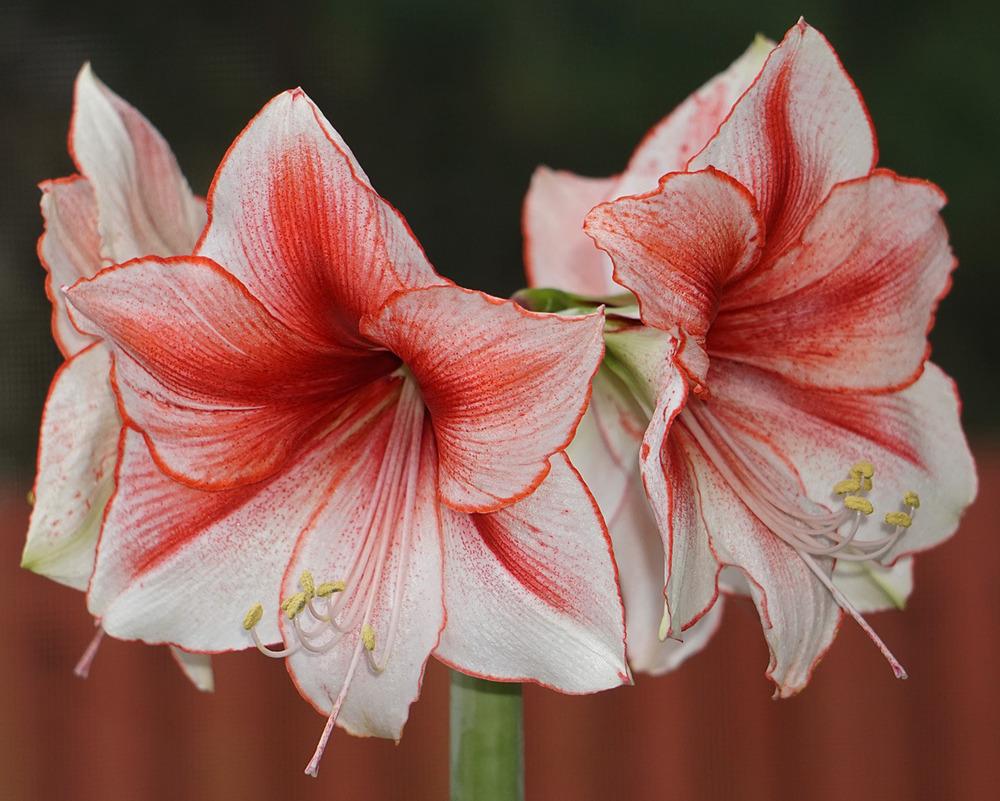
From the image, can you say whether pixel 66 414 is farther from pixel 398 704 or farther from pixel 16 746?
pixel 16 746

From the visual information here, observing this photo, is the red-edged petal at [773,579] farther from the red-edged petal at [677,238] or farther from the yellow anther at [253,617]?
the yellow anther at [253,617]

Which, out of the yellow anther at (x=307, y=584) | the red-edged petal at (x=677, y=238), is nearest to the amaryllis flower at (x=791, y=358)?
the red-edged petal at (x=677, y=238)

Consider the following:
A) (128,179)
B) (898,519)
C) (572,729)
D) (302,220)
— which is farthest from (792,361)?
(572,729)

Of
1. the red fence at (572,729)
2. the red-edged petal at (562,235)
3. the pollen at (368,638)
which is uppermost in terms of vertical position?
the red-edged petal at (562,235)

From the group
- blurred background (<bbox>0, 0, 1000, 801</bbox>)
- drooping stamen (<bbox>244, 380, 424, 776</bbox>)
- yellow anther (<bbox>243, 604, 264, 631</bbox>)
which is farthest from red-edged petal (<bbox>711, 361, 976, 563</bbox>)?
blurred background (<bbox>0, 0, 1000, 801</bbox>)

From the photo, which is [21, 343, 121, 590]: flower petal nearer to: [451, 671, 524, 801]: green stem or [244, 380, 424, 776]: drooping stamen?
[244, 380, 424, 776]: drooping stamen

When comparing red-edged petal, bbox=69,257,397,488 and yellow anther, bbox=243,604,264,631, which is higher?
red-edged petal, bbox=69,257,397,488

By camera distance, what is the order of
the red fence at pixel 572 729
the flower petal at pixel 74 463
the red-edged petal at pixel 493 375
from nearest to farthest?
the red-edged petal at pixel 493 375, the flower petal at pixel 74 463, the red fence at pixel 572 729

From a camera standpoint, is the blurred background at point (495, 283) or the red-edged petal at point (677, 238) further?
the blurred background at point (495, 283)
